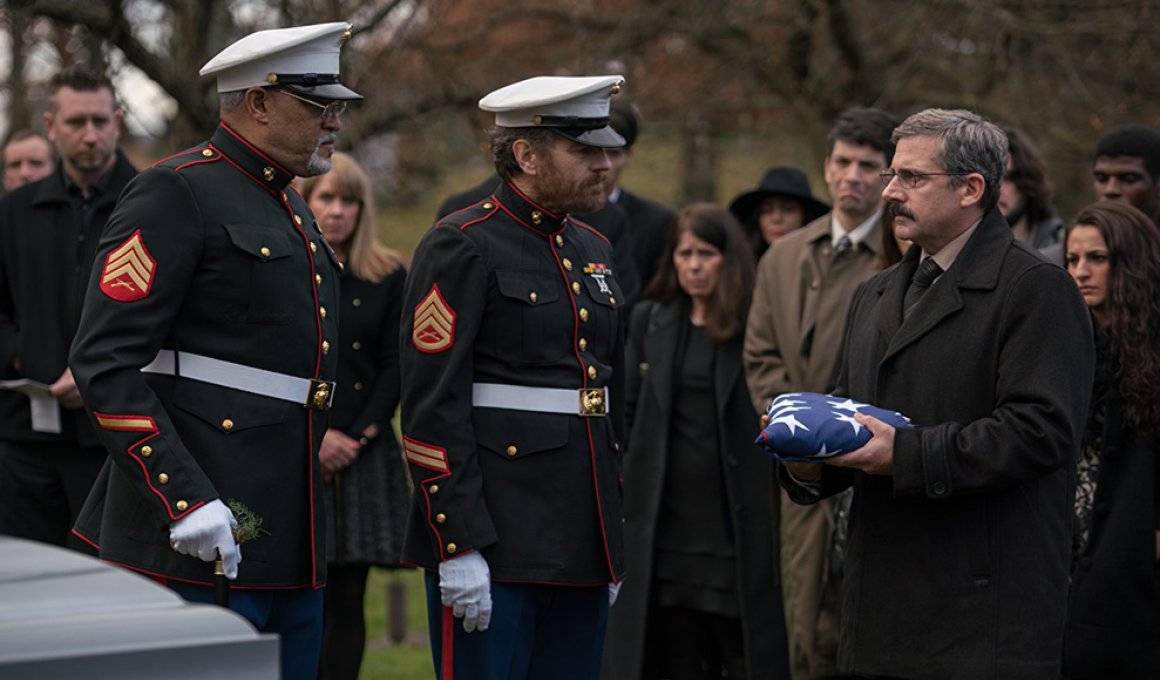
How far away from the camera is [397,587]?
29.3 feet

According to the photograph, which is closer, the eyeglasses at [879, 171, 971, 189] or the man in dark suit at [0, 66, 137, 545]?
the eyeglasses at [879, 171, 971, 189]

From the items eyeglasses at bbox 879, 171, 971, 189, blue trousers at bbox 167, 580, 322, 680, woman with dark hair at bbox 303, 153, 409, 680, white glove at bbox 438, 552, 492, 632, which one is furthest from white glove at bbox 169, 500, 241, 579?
woman with dark hair at bbox 303, 153, 409, 680

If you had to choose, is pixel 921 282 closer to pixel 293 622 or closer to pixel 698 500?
pixel 293 622

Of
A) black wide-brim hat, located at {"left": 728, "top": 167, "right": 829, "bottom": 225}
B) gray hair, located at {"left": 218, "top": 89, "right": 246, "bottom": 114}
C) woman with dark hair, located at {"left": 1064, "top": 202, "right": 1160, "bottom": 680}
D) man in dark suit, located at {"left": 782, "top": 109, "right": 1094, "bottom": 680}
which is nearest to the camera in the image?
man in dark suit, located at {"left": 782, "top": 109, "right": 1094, "bottom": 680}

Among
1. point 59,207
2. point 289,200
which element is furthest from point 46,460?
point 289,200

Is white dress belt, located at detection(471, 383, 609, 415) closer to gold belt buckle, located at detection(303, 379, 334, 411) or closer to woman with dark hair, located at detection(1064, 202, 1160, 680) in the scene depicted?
gold belt buckle, located at detection(303, 379, 334, 411)

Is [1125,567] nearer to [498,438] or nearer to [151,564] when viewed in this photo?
A: [498,438]

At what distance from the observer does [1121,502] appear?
5211 mm

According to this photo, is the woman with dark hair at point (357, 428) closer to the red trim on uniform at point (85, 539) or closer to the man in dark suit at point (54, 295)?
the man in dark suit at point (54, 295)

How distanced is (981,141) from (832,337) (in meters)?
1.97

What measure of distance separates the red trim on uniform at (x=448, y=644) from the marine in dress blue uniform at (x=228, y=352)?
365 mm

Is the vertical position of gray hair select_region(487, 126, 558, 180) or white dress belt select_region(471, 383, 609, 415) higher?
gray hair select_region(487, 126, 558, 180)

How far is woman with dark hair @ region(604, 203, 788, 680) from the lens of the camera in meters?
6.29

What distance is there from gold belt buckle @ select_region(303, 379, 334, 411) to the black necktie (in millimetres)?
1525
